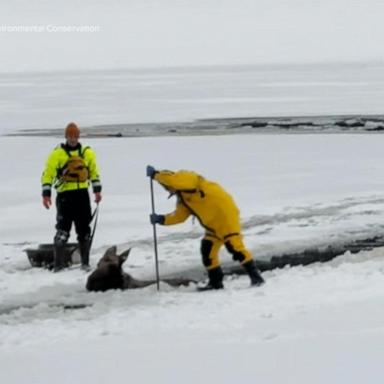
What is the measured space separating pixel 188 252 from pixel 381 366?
4.27 meters

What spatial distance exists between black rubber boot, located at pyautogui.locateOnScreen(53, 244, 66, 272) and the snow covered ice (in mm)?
158

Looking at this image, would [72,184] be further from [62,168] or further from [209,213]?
[209,213]

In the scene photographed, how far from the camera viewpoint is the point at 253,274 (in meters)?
7.35

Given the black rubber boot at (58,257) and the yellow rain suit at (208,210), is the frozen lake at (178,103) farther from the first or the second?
the yellow rain suit at (208,210)

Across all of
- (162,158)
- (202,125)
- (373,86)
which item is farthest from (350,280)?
(373,86)

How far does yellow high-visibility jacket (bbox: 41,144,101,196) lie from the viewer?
8.24m

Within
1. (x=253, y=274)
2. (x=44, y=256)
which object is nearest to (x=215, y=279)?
(x=253, y=274)

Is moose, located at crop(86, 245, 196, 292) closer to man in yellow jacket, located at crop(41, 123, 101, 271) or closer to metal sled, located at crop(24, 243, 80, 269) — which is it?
man in yellow jacket, located at crop(41, 123, 101, 271)

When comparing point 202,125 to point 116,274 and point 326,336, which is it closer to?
point 116,274

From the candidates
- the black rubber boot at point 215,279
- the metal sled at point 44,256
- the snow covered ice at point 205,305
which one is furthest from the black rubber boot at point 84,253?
the black rubber boot at point 215,279

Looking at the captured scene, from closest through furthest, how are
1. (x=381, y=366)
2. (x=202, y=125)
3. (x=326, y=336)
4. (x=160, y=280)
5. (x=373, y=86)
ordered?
(x=381, y=366), (x=326, y=336), (x=160, y=280), (x=202, y=125), (x=373, y=86)

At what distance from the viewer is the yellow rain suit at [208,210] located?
6961mm

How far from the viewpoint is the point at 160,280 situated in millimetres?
7930

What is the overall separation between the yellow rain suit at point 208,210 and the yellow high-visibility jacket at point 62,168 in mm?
1401
